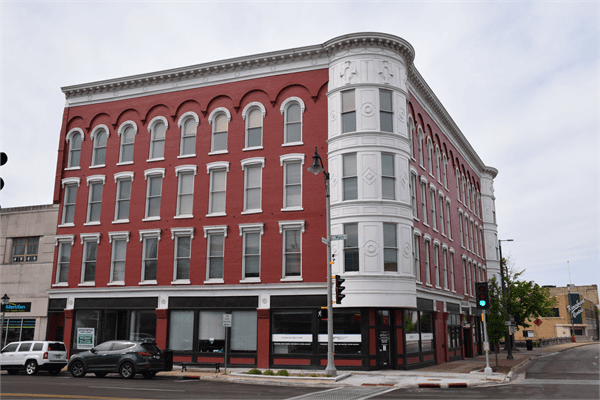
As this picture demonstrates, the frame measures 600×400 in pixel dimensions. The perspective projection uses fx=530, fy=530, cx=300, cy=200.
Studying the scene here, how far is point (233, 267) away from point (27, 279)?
14.3 m

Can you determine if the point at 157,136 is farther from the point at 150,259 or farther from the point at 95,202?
the point at 150,259

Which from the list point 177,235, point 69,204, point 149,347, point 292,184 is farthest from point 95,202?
point 149,347

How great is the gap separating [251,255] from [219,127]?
26.8 ft

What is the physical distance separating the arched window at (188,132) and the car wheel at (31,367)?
13.6 metres

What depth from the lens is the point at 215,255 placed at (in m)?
29.7

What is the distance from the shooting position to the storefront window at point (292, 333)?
26.9 meters

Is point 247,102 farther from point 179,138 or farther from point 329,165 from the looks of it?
point 329,165

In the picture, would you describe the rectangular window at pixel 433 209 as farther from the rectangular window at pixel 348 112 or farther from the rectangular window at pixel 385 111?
the rectangular window at pixel 348 112

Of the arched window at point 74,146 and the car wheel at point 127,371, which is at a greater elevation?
the arched window at point 74,146

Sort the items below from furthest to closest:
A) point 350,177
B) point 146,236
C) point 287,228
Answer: point 146,236 < point 287,228 < point 350,177

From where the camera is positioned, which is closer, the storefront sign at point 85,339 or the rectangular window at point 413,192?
the rectangular window at point 413,192

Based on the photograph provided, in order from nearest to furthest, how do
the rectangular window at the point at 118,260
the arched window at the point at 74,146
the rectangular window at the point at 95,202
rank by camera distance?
the rectangular window at the point at 118,260 → the rectangular window at the point at 95,202 → the arched window at the point at 74,146

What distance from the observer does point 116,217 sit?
106 feet

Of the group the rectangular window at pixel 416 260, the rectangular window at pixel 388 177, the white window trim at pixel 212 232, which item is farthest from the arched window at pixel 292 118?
the rectangular window at pixel 416 260
